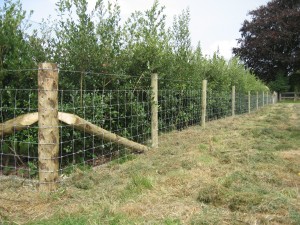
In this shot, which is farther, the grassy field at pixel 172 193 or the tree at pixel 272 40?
the tree at pixel 272 40

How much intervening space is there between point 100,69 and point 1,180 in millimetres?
2459

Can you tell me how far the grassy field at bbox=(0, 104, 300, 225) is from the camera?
3178mm

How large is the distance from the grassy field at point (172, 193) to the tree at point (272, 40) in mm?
37124

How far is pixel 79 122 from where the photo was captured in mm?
4645

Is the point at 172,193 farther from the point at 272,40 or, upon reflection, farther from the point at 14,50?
the point at 272,40

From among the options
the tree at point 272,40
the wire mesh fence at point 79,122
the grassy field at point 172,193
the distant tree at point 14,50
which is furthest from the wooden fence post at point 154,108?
the tree at point 272,40

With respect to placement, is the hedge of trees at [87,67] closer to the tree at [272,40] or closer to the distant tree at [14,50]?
the distant tree at [14,50]

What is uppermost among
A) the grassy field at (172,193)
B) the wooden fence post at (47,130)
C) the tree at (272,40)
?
the tree at (272,40)

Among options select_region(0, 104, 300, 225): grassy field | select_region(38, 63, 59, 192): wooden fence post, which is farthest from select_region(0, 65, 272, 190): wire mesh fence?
select_region(0, 104, 300, 225): grassy field

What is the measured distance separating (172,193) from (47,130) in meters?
1.68

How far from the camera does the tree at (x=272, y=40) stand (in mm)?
39219

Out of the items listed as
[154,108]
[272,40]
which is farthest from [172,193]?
[272,40]

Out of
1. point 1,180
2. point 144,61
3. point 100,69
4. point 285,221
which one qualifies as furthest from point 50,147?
point 144,61

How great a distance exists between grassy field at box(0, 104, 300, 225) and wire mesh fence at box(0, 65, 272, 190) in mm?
396
